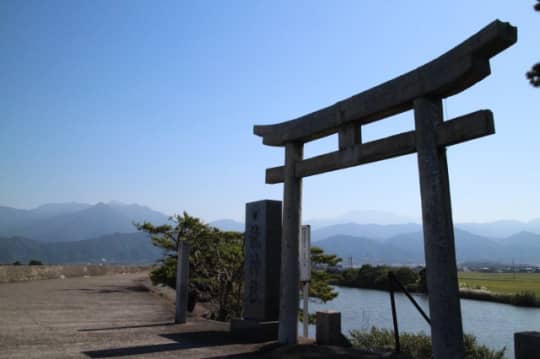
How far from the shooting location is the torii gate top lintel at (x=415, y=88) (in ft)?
15.2

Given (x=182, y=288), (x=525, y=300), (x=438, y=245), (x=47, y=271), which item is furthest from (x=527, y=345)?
(x=525, y=300)

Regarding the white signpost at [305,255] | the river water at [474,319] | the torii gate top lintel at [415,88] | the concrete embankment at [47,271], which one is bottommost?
the river water at [474,319]

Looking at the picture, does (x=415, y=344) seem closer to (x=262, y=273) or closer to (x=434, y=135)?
(x=262, y=273)

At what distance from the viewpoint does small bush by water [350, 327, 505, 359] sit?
9.86 m

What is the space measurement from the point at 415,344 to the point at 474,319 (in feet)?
38.3

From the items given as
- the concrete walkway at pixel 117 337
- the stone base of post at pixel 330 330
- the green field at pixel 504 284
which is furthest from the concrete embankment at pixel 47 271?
the green field at pixel 504 284

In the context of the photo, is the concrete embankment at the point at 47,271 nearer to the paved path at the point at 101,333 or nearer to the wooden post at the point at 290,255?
the paved path at the point at 101,333

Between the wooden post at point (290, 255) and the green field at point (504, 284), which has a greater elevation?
the wooden post at point (290, 255)

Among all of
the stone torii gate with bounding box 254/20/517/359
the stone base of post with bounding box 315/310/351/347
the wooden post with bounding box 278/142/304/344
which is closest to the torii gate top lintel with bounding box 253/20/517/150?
the stone torii gate with bounding box 254/20/517/359

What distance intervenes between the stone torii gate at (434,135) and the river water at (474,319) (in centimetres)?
993

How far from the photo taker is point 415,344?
10.9 metres

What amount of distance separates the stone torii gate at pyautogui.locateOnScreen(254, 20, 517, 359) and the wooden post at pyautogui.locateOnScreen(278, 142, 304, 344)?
33mm

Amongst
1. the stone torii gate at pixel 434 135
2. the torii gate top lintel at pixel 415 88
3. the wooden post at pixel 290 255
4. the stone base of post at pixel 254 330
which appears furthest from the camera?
the stone base of post at pixel 254 330

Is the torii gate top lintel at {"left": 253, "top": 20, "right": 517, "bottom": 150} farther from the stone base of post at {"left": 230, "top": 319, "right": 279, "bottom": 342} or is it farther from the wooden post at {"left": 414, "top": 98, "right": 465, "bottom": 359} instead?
the stone base of post at {"left": 230, "top": 319, "right": 279, "bottom": 342}
